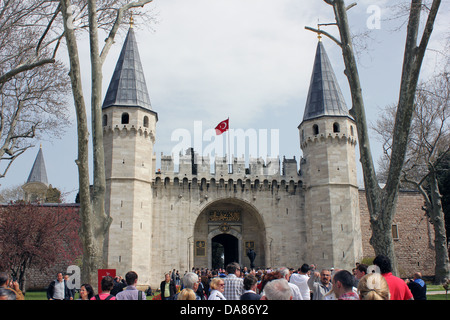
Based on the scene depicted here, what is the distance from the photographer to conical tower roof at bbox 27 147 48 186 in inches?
2311

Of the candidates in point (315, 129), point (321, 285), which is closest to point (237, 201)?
point (315, 129)

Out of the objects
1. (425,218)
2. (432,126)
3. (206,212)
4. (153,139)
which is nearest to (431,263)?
(425,218)

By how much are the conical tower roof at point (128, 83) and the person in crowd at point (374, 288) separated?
22.7 metres

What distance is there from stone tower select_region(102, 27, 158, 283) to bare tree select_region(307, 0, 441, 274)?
15.8 metres

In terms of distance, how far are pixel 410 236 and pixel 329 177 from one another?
742cm

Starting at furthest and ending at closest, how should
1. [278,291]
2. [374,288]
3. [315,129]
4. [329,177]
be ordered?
[315,129], [329,177], [278,291], [374,288]

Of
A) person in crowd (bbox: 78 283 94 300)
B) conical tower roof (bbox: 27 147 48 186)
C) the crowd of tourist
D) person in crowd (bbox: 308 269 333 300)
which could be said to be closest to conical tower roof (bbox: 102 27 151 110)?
the crowd of tourist

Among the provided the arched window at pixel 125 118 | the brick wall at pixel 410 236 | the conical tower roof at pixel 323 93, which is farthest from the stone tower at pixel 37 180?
the brick wall at pixel 410 236

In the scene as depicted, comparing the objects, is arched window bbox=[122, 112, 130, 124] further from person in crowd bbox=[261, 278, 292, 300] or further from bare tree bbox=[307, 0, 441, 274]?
person in crowd bbox=[261, 278, 292, 300]

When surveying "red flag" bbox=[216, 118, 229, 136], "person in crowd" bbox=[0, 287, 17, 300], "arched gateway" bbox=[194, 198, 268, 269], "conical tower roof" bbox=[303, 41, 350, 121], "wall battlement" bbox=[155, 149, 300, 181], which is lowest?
"person in crowd" bbox=[0, 287, 17, 300]

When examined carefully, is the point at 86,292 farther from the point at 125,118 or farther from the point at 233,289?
the point at 125,118

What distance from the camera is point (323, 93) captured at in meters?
27.1

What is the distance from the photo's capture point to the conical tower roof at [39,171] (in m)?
58.7
